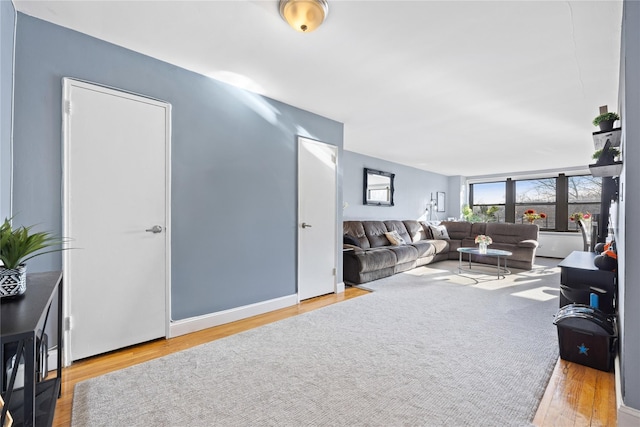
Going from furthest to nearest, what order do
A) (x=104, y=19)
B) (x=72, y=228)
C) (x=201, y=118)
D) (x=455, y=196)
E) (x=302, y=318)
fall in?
(x=455, y=196) → (x=302, y=318) → (x=201, y=118) → (x=72, y=228) → (x=104, y=19)

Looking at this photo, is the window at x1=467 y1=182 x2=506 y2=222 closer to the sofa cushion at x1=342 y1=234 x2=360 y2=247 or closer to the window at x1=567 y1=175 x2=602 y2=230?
the window at x1=567 y1=175 x2=602 y2=230

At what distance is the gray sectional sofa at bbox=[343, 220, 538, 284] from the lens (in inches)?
177

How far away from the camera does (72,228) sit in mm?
2080

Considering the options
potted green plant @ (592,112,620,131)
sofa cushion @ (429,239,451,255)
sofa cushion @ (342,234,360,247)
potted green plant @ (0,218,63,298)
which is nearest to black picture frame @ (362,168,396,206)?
sofa cushion @ (429,239,451,255)

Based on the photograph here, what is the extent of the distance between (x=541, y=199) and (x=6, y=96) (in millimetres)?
9775

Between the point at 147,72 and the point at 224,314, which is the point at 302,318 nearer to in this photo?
the point at 224,314

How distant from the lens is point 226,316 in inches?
112

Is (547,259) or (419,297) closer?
(419,297)

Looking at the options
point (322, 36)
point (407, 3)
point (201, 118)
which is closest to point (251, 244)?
point (201, 118)

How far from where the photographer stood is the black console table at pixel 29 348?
37.0 inches

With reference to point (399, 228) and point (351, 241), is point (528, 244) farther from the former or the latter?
point (351, 241)

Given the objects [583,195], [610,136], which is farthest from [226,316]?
[583,195]

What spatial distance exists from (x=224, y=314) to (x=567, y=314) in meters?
2.80

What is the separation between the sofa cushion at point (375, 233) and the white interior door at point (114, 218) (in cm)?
363
